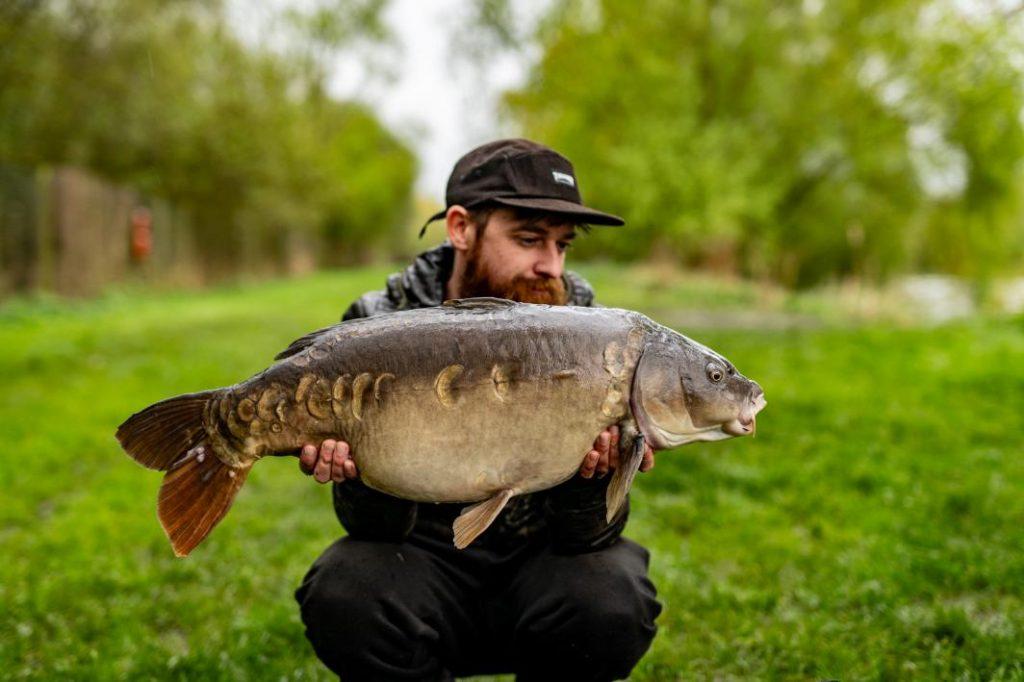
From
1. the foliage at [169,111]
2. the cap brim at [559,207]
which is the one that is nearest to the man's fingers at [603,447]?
the cap brim at [559,207]

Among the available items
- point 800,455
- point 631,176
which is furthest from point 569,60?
point 800,455

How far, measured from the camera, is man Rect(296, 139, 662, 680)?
2.27 meters

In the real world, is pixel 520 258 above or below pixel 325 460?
above

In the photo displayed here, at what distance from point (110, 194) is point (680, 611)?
16677 millimetres

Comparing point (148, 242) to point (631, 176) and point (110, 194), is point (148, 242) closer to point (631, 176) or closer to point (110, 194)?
point (110, 194)

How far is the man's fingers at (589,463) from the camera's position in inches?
81.2

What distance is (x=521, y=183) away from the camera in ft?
8.48

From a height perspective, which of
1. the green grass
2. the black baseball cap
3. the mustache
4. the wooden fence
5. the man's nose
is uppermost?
the wooden fence

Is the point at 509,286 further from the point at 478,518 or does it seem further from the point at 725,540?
the point at 725,540

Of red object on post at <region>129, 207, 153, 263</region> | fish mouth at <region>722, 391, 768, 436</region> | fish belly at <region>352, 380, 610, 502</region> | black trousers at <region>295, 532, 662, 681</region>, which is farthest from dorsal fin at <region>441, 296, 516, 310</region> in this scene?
red object on post at <region>129, 207, 153, 263</region>

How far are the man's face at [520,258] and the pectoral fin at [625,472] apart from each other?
2.31ft

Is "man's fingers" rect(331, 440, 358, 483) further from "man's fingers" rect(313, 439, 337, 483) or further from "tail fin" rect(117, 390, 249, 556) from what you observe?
"tail fin" rect(117, 390, 249, 556)

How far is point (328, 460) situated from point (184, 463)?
39cm

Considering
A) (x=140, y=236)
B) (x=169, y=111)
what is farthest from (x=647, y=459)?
(x=169, y=111)
